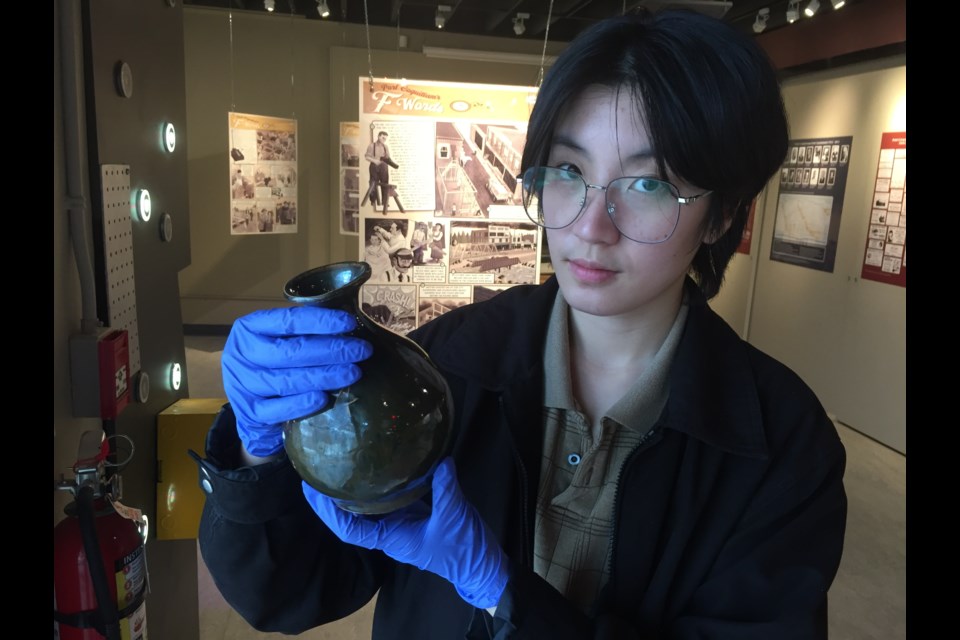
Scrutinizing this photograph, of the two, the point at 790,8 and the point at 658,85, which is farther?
the point at 790,8

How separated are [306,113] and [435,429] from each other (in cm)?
594

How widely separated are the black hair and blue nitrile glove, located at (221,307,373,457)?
18.4 inches

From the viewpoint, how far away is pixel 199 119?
6.01 meters

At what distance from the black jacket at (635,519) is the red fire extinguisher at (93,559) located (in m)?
0.53

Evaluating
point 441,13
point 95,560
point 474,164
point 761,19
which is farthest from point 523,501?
point 441,13

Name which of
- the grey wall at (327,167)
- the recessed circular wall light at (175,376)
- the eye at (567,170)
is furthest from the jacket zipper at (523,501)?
the grey wall at (327,167)

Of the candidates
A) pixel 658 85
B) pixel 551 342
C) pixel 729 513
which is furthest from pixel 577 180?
pixel 729 513

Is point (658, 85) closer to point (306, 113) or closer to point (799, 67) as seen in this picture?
point (799, 67)

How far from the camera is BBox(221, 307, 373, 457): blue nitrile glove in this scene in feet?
2.58

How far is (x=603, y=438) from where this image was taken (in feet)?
3.37

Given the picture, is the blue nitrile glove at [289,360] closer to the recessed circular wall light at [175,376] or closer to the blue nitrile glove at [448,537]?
the blue nitrile glove at [448,537]

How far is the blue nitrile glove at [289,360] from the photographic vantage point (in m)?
0.79
